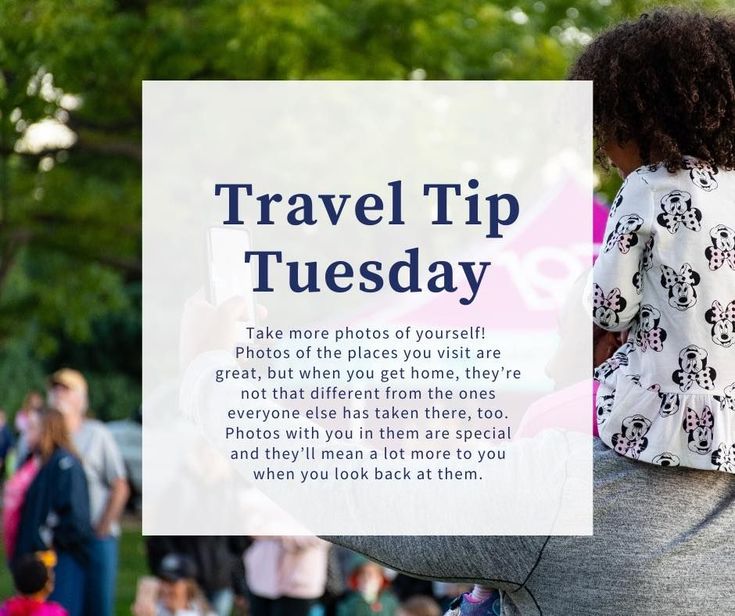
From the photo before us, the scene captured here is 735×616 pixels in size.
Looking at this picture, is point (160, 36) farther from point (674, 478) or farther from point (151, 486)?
point (674, 478)

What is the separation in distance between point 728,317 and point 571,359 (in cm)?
43

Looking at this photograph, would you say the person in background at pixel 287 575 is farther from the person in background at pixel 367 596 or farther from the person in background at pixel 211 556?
the person in background at pixel 211 556

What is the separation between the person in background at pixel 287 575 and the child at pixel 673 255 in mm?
6239

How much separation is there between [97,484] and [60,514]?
1.74ft

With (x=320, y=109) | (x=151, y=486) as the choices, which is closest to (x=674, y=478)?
(x=151, y=486)

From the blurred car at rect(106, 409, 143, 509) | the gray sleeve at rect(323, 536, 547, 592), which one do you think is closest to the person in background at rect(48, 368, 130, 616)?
the gray sleeve at rect(323, 536, 547, 592)

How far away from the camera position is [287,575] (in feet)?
25.6

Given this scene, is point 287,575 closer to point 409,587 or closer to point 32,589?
point 409,587

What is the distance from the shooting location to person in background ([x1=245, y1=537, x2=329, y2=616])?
305 inches

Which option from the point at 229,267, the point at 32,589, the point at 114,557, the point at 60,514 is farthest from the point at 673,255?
the point at 114,557

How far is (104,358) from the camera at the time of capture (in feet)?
99.5

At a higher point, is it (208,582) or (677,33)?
(677,33)

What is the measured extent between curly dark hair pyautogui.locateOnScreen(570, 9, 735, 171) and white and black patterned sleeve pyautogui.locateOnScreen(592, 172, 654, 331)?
74mm

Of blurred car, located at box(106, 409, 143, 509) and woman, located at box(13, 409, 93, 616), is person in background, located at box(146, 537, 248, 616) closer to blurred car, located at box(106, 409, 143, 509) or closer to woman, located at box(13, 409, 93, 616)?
woman, located at box(13, 409, 93, 616)
